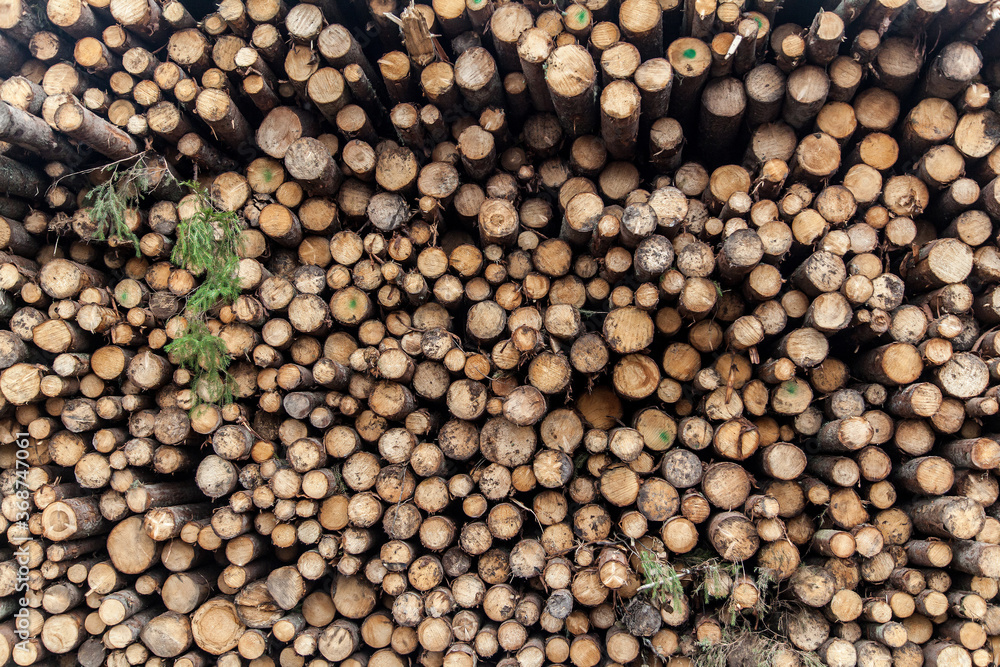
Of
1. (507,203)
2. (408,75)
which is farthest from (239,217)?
(507,203)

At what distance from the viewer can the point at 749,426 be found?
3.32m

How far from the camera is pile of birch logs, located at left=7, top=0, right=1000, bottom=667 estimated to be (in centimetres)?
328

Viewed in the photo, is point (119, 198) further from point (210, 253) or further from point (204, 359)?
point (204, 359)

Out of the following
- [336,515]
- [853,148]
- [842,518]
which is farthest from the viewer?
[853,148]

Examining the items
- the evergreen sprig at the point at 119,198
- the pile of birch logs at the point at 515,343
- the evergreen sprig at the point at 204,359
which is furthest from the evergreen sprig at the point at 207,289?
the evergreen sprig at the point at 119,198

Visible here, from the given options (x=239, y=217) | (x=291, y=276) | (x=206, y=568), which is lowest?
(x=206, y=568)

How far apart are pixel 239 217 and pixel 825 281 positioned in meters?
3.80

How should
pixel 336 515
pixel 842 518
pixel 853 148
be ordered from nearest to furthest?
pixel 842 518, pixel 336 515, pixel 853 148

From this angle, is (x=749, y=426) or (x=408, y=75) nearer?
(x=749, y=426)

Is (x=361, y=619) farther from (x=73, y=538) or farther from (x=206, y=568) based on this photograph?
(x=73, y=538)

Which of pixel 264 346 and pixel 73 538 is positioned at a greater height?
pixel 264 346

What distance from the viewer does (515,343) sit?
11.1 ft

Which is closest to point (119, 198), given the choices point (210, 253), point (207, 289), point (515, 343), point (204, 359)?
point (210, 253)

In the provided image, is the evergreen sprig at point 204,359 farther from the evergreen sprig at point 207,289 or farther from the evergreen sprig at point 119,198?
the evergreen sprig at point 119,198
